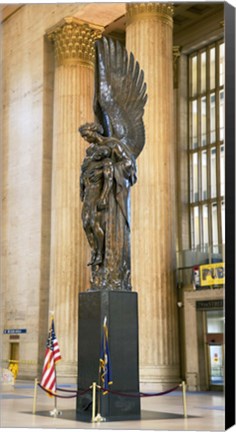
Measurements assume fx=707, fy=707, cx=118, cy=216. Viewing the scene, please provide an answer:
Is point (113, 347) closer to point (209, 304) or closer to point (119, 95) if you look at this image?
point (119, 95)

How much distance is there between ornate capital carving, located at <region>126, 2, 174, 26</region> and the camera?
78.5 ft

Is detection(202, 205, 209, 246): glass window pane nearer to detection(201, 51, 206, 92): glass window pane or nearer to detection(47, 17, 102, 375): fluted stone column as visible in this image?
detection(201, 51, 206, 92): glass window pane

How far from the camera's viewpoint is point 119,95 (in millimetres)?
12969

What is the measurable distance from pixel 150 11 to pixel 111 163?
13020 mm

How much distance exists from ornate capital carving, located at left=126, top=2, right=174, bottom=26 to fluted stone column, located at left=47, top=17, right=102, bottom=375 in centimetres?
442

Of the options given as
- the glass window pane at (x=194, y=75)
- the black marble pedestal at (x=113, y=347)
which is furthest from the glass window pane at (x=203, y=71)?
the black marble pedestal at (x=113, y=347)

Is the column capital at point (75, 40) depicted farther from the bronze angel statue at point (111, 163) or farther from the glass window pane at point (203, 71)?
the bronze angel statue at point (111, 163)

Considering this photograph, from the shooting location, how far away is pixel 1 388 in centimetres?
2234

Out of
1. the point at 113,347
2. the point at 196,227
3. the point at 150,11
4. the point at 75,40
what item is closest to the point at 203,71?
the point at 196,227

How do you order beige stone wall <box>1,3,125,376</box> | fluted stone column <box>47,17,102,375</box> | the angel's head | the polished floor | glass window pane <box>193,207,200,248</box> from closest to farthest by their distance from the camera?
the polished floor, the angel's head, fluted stone column <box>47,17,102,375</box>, beige stone wall <box>1,3,125,376</box>, glass window pane <box>193,207,200,248</box>

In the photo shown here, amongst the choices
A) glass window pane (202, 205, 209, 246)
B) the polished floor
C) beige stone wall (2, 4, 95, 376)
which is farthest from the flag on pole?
glass window pane (202, 205, 209, 246)

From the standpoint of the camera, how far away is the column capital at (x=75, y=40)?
92.5 ft

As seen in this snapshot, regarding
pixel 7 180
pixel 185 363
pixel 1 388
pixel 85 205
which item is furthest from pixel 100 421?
pixel 7 180

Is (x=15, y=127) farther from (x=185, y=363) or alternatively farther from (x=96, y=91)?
(x=96, y=91)
